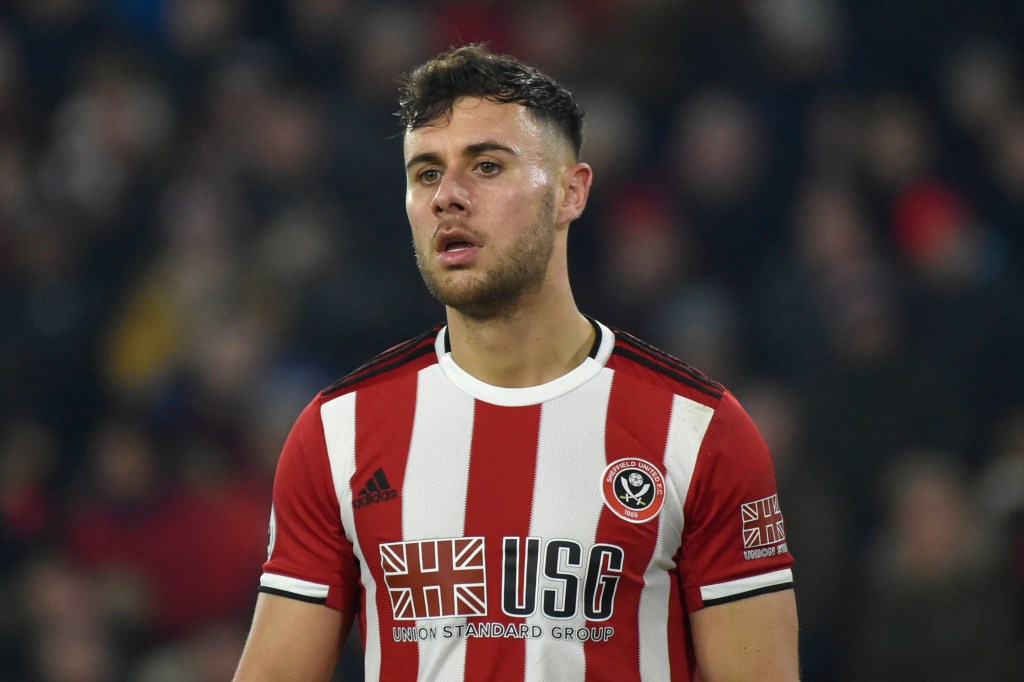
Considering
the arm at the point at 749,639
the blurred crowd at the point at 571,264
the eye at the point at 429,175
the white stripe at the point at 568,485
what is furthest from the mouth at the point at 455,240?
the blurred crowd at the point at 571,264

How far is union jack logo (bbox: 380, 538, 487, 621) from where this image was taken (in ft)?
8.26

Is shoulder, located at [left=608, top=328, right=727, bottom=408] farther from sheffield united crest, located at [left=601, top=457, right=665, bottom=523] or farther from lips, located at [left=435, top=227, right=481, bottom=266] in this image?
lips, located at [left=435, top=227, right=481, bottom=266]

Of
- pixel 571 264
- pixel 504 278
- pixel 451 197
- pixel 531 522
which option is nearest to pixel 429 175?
pixel 451 197

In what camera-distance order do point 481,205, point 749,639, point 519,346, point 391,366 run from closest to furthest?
point 749,639
point 481,205
point 519,346
point 391,366

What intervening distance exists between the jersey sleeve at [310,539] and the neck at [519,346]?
13.5 inches

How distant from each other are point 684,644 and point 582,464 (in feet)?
1.27

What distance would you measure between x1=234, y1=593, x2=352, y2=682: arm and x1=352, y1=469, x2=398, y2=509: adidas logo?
0.70ft

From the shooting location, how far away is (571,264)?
21.7ft

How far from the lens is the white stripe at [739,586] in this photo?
2533mm

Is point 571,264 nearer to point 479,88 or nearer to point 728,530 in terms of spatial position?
point 479,88

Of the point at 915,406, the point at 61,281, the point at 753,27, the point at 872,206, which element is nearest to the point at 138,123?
the point at 61,281

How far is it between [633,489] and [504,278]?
1.53 feet

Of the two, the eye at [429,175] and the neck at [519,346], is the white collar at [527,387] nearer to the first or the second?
the neck at [519,346]

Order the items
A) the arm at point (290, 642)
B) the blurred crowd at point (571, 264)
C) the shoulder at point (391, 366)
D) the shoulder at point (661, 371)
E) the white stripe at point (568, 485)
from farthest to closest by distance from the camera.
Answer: the blurred crowd at point (571, 264) → the shoulder at point (391, 366) → the shoulder at point (661, 371) → the arm at point (290, 642) → the white stripe at point (568, 485)
